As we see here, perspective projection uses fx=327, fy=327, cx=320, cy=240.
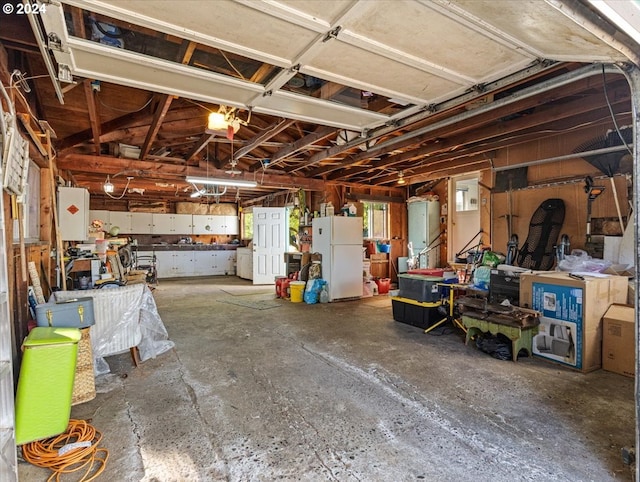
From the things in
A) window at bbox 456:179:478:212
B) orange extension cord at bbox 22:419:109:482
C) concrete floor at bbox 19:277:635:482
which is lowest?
concrete floor at bbox 19:277:635:482

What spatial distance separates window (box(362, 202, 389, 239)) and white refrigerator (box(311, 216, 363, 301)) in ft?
5.33

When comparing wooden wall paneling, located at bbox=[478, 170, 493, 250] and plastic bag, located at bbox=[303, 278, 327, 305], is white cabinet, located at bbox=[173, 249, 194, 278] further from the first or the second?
wooden wall paneling, located at bbox=[478, 170, 493, 250]

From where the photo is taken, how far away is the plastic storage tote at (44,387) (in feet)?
6.35

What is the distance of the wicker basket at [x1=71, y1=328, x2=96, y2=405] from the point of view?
251cm

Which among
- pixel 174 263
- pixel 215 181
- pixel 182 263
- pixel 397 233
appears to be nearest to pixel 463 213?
pixel 397 233

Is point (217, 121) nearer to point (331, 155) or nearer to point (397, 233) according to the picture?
point (331, 155)

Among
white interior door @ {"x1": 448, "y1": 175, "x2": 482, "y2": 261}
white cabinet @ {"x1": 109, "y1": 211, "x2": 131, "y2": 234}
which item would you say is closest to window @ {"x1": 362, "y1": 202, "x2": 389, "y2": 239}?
white interior door @ {"x1": 448, "y1": 175, "x2": 482, "y2": 261}

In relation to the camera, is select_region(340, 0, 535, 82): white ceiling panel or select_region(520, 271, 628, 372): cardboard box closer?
select_region(340, 0, 535, 82): white ceiling panel

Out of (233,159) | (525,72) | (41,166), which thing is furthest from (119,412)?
(233,159)

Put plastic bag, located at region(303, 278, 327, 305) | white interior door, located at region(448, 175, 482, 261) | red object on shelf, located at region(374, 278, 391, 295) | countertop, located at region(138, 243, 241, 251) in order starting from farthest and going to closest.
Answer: countertop, located at region(138, 243, 241, 251), red object on shelf, located at region(374, 278, 391, 295), white interior door, located at region(448, 175, 482, 261), plastic bag, located at region(303, 278, 327, 305)

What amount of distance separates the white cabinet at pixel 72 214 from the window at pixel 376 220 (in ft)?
18.7

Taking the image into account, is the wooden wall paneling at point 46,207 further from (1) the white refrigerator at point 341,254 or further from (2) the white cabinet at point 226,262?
(2) the white cabinet at point 226,262

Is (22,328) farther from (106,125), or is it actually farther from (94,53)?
(106,125)

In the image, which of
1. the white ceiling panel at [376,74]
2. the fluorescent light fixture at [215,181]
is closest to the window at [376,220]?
the fluorescent light fixture at [215,181]
